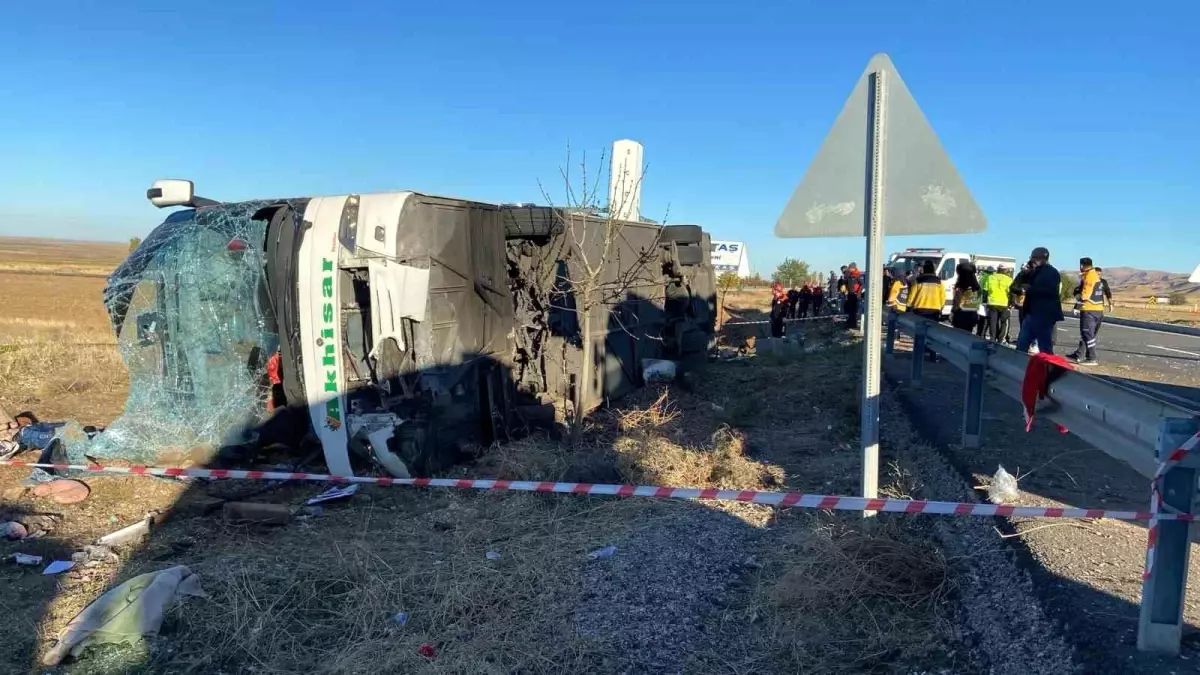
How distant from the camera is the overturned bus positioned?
241 inches

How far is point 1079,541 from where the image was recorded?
3.85m

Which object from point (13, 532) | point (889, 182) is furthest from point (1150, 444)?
point (13, 532)

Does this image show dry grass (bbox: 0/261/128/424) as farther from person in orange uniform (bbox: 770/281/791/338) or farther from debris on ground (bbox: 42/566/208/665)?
person in orange uniform (bbox: 770/281/791/338)

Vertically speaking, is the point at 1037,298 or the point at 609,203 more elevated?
the point at 609,203

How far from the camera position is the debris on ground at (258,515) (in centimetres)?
539

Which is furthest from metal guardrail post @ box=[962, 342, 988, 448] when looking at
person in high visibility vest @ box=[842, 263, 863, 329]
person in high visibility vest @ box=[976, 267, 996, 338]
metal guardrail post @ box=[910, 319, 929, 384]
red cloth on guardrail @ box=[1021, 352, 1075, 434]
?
person in high visibility vest @ box=[842, 263, 863, 329]

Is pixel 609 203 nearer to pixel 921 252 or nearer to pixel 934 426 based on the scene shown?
pixel 934 426

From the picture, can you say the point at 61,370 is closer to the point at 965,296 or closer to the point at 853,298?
the point at 965,296

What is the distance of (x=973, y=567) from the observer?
3779mm

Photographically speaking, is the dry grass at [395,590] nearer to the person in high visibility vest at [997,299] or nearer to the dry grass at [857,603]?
the dry grass at [857,603]

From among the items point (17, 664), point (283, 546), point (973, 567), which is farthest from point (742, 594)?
point (17, 664)

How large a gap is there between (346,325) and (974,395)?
16.4 feet

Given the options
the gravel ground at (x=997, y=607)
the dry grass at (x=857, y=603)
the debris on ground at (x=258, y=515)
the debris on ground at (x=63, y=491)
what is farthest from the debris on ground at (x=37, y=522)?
the gravel ground at (x=997, y=607)

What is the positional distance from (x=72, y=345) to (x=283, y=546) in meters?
12.8
